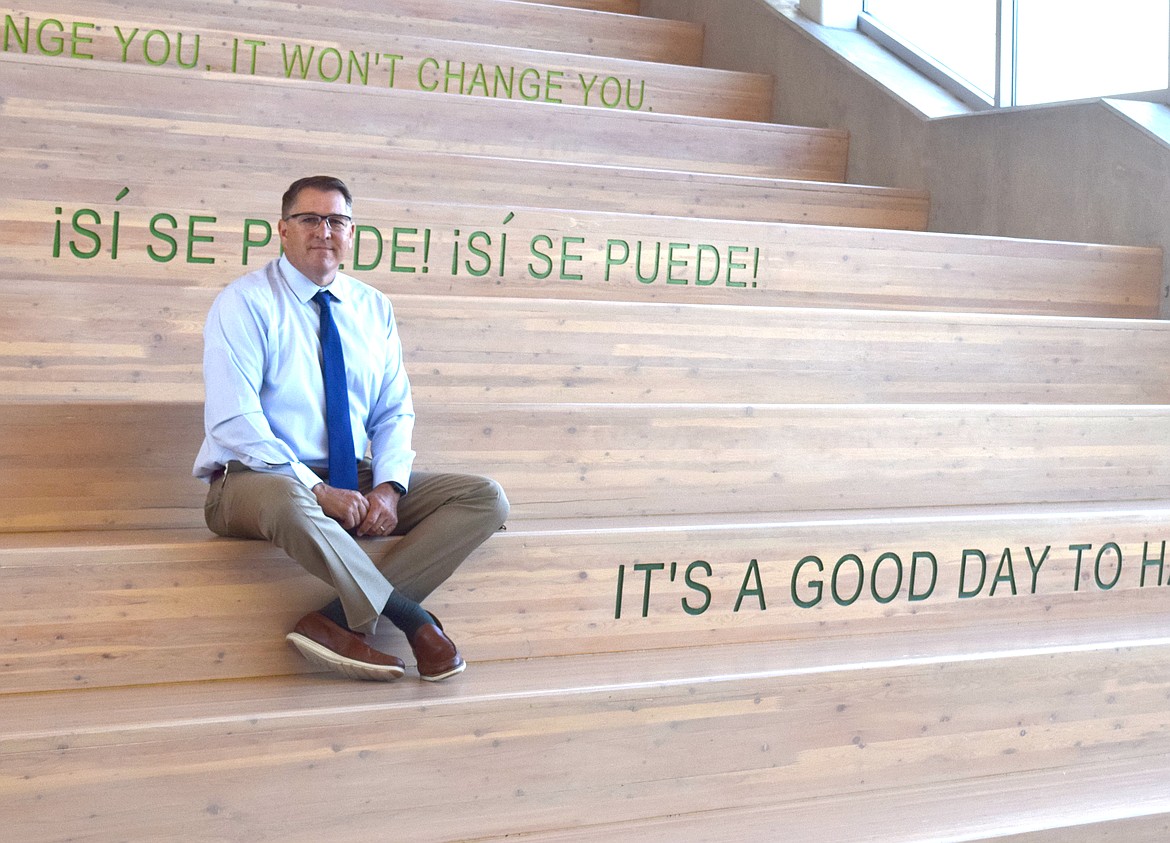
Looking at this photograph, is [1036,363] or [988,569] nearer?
[988,569]

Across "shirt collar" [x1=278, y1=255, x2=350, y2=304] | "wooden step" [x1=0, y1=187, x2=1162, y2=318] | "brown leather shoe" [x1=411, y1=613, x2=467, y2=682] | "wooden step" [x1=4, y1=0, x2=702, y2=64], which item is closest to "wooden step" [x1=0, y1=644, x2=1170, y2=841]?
"brown leather shoe" [x1=411, y1=613, x2=467, y2=682]

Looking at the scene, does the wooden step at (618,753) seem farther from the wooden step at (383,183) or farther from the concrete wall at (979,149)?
the concrete wall at (979,149)

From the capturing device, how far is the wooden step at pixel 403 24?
12.0 ft

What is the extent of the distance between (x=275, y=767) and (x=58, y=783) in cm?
29

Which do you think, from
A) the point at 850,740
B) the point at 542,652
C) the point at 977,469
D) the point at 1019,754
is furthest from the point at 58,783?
the point at 977,469

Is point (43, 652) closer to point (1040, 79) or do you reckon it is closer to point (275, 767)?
point (275, 767)

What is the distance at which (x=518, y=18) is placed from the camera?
4383 millimetres

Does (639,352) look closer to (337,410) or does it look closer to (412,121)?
(337,410)

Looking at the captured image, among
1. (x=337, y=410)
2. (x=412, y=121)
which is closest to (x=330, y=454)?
(x=337, y=410)

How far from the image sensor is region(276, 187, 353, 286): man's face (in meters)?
2.33

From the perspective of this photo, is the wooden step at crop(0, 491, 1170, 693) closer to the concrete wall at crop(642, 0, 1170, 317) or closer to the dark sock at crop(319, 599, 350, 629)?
the dark sock at crop(319, 599, 350, 629)

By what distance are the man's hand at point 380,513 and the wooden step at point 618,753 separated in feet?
0.87

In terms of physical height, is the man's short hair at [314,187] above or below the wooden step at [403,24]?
below

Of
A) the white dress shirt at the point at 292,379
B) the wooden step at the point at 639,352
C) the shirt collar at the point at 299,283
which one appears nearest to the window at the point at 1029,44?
the wooden step at the point at 639,352
